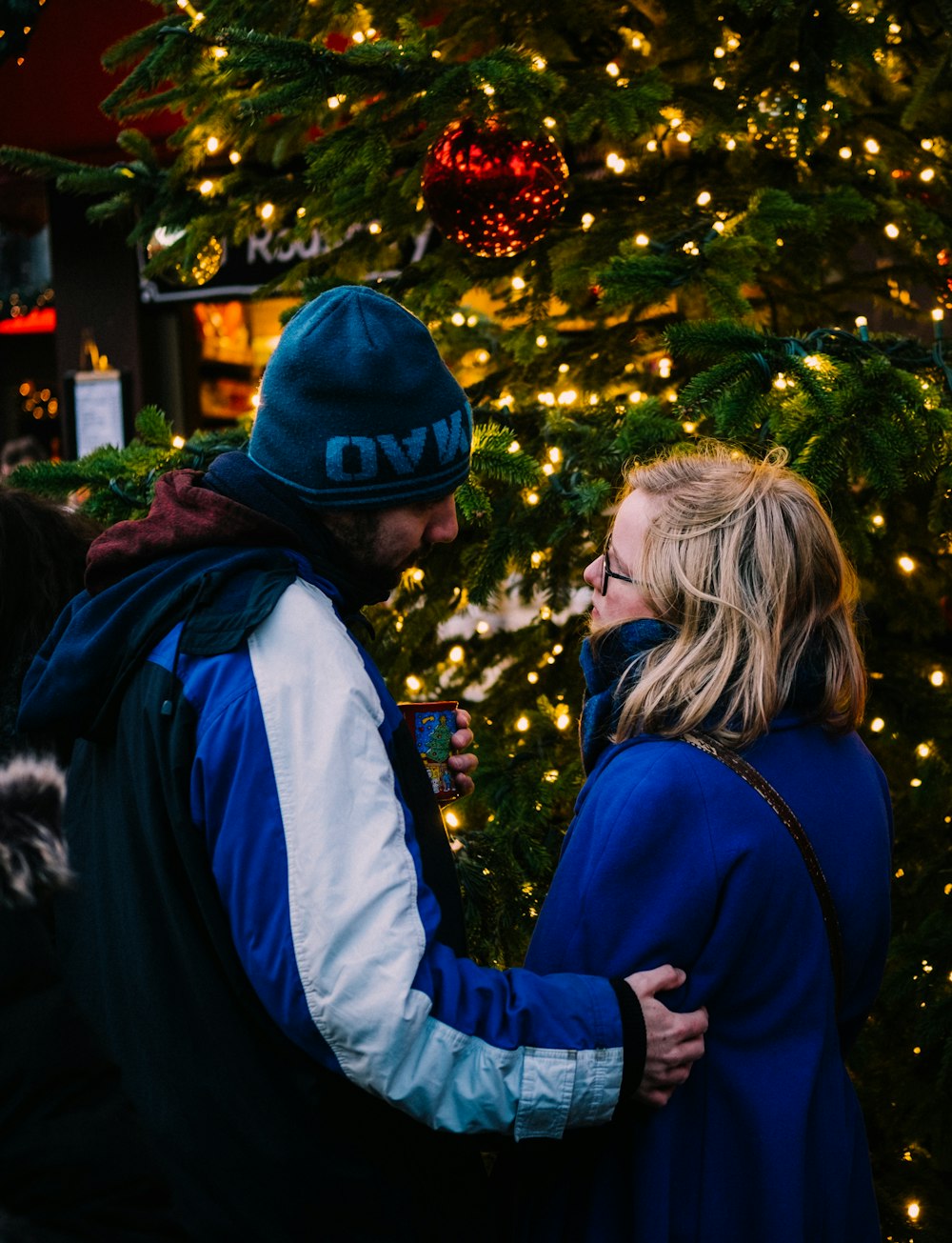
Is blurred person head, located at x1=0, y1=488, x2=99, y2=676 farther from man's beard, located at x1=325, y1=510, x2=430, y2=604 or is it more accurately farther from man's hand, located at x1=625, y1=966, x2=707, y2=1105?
man's hand, located at x1=625, y1=966, x2=707, y2=1105

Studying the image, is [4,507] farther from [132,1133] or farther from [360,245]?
[360,245]

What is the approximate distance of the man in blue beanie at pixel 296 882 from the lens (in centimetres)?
131

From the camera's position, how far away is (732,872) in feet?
5.03

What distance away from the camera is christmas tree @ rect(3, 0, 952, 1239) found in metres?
2.35

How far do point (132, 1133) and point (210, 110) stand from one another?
2.82 m

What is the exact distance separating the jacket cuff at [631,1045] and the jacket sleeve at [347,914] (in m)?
0.03

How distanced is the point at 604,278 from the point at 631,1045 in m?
1.54

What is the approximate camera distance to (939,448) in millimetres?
2146

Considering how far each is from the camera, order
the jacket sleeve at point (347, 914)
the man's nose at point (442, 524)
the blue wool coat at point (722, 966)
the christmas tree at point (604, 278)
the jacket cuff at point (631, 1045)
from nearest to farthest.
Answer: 1. the jacket sleeve at point (347, 914)
2. the jacket cuff at point (631, 1045)
3. the blue wool coat at point (722, 966)
4. the man's nose at point (442, 524)
5. the christmas tree at point (604, 278)

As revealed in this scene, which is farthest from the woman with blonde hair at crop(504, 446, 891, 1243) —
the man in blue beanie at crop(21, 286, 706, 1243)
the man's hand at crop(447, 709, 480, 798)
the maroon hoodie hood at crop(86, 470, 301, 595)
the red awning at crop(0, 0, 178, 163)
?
the red awning at crop(0, 0, 178, 163)

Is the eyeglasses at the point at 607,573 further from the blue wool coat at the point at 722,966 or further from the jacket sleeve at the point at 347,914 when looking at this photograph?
the jacket sleeve at the point at 347,914

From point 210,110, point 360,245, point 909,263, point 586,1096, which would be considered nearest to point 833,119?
point 909,263

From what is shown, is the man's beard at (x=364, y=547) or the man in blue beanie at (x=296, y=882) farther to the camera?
the man's beard at (x=364, y=547)

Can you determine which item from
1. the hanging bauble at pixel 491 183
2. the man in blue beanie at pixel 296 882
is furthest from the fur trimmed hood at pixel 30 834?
the hanging bauble at pixel 491 183
